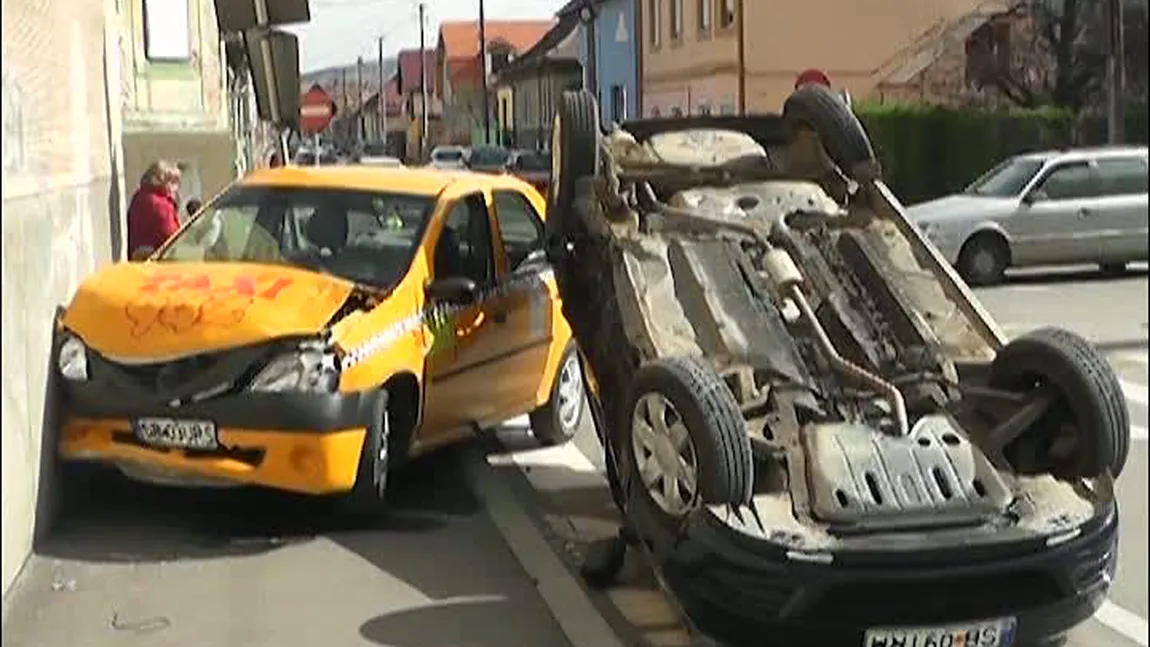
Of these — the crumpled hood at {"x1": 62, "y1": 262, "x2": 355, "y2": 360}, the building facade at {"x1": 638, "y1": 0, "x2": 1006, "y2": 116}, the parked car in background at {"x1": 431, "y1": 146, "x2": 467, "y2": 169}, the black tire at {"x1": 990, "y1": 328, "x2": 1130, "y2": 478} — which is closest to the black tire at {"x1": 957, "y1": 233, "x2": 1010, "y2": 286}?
the black tire at {"x1": 990, "y1": 328, "x2": 1130, "y2": 478}

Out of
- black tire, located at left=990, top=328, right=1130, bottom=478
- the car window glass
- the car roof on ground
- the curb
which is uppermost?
the car window glass

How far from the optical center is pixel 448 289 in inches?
270

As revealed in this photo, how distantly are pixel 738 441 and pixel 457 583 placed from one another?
4.89ft

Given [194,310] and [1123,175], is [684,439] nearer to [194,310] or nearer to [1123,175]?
[1123,175]

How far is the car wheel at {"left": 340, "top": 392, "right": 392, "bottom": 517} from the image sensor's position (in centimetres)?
634

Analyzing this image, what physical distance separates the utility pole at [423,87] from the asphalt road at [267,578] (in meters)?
1.75

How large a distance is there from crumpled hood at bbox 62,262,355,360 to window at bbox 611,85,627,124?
1316 millimetres

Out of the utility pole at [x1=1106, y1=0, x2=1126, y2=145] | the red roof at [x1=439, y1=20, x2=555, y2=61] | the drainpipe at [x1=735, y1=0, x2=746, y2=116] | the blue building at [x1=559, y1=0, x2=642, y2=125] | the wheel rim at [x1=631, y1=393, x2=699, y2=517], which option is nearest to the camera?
the utility pole at [x1=1106, y1=0, x2=1126, y2=145]

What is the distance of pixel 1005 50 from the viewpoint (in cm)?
359

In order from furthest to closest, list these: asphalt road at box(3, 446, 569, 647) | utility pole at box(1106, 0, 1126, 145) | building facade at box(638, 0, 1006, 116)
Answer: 1. asphalt road at box(3, 446, 569, 647)
2. building facade at box(638, 0, 1006, 116)
3. utility pole at box(1106, 0, 1126, 145)

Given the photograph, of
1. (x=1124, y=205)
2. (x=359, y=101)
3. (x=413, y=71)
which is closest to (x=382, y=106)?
(x=359, y=101)

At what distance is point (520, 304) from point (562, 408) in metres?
0.86

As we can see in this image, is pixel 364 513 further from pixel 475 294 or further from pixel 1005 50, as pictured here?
pixel 1005 50

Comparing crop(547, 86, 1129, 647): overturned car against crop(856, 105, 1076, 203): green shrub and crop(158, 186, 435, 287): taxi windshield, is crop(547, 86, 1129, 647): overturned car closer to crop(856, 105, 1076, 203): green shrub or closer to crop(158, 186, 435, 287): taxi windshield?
crop(856, 105, 1076, 203): green shrub
